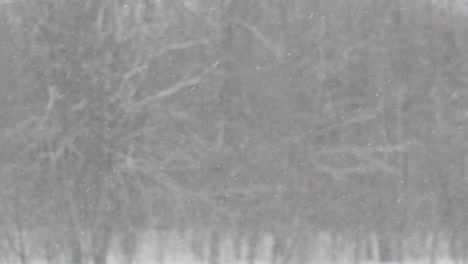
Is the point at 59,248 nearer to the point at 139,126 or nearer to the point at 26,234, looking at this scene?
the point at 26,234

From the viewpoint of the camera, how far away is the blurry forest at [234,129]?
43.8ft

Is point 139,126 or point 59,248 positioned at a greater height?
point 139,126

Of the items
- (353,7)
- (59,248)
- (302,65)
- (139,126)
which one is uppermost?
(353,7)

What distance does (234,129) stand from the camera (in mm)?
14781

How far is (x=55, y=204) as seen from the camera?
1370 cm

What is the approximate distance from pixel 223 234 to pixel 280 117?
220 centimetres

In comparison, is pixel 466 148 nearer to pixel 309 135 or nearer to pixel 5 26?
pixel 309 135

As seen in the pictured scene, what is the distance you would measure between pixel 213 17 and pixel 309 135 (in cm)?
249

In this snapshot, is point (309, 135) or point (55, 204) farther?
point (309, 135)

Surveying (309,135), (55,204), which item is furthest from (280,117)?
(55,204)

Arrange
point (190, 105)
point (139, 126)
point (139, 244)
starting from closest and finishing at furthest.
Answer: point (139, 126), point (190, 105), point (139, 244)

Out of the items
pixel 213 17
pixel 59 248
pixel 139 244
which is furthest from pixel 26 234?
pixel 213 17

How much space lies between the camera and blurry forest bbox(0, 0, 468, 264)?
1335 cm

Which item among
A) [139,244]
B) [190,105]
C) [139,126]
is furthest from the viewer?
[139,244]
